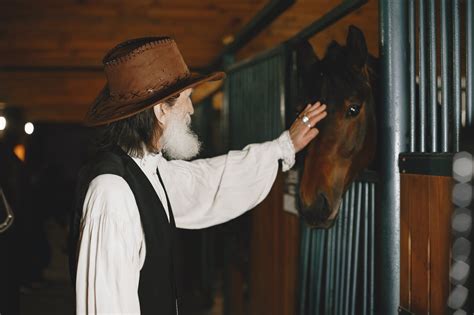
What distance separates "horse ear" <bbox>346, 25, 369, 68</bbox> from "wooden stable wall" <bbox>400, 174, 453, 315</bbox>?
1.52ft

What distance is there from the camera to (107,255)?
5.26 feet

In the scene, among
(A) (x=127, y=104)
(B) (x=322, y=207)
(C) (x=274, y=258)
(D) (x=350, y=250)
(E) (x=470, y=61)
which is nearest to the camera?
(E) (x=470, y=61)

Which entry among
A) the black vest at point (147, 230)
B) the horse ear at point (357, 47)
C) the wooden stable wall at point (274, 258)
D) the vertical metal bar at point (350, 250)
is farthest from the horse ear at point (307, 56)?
the black vest at point (147, 230)

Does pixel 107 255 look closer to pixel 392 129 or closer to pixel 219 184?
pixel 219 184

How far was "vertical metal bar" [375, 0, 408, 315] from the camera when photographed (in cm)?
179

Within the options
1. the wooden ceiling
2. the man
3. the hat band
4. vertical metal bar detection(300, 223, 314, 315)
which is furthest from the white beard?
the wooden ceiling

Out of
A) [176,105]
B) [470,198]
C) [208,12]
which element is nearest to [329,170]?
[176,105]

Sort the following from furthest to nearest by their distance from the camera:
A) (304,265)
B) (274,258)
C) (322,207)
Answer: (274,258) < (304,265) < (322,207)

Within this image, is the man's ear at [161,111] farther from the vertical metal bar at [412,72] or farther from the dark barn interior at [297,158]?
the vertical metal bar at [412,72]

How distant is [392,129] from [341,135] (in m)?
0.24

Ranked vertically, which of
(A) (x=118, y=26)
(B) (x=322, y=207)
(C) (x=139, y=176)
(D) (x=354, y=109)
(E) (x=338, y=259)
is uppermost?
(A) (x=118, y=26)

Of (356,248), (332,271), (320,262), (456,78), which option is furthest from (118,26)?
(456,78)

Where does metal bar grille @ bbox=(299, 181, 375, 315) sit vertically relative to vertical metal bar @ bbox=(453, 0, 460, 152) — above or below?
below

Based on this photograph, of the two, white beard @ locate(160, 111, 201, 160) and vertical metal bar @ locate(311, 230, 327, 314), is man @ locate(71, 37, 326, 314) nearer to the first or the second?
white beard @ locate(160, 111, 201, 160)
